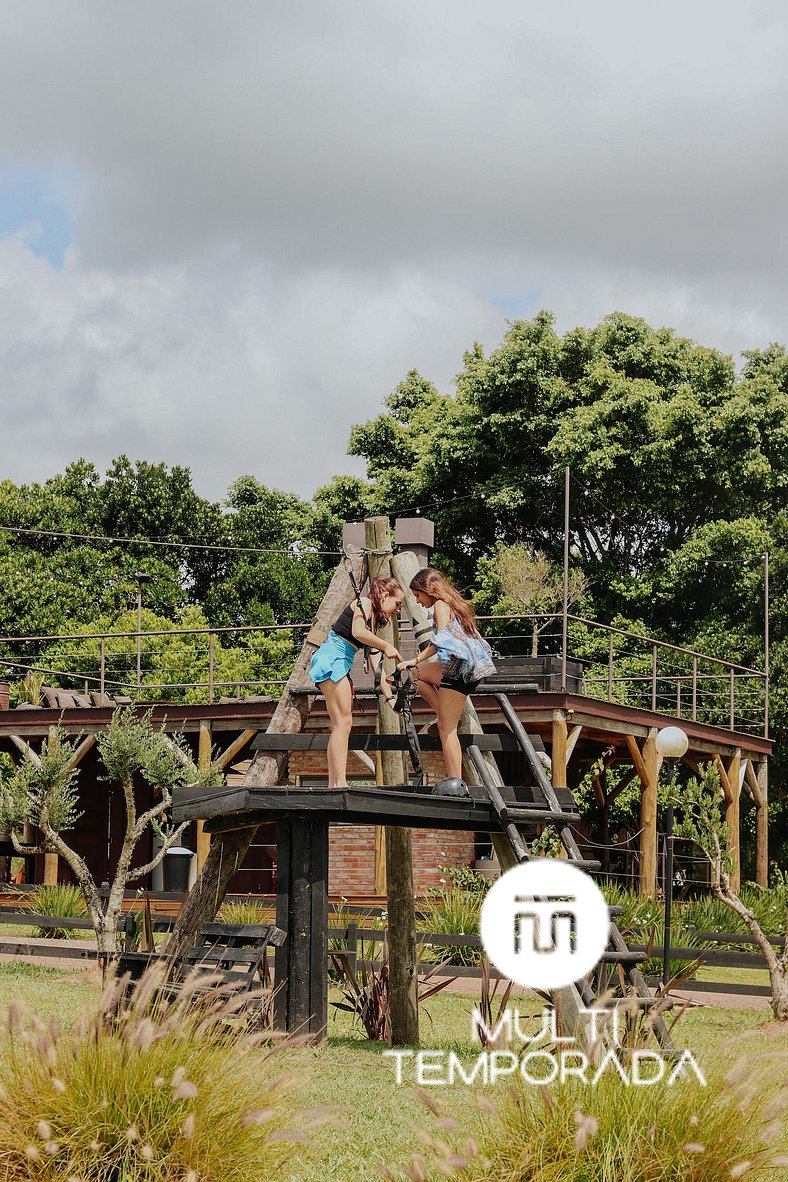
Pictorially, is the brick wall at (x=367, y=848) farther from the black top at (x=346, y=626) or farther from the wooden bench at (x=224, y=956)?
the black top at (x=346, y=626)

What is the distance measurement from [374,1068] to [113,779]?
8.60 meters

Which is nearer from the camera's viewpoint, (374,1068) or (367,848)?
(374,1068)

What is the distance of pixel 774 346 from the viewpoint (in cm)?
3619

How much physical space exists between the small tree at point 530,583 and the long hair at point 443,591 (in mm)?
21886

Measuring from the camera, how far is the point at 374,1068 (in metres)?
8.71

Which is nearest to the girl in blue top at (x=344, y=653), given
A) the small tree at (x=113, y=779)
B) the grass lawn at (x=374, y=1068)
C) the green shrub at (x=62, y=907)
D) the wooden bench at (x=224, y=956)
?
the wooden bench at (x=224, y=956)

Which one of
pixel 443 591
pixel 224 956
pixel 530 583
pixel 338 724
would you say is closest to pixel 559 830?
pixel 338 724

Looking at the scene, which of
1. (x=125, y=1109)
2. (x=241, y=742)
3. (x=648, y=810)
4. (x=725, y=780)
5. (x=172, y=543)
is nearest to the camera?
(x=125, y=1109)

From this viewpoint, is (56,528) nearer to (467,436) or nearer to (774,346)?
(467,436)

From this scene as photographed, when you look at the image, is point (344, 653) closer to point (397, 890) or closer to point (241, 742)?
point (397, 890)

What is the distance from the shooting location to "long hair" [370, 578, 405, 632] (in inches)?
372

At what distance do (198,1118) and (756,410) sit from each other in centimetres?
3109

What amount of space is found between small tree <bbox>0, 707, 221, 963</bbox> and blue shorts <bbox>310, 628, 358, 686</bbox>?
221 inches

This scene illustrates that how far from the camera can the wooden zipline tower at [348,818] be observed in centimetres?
849
